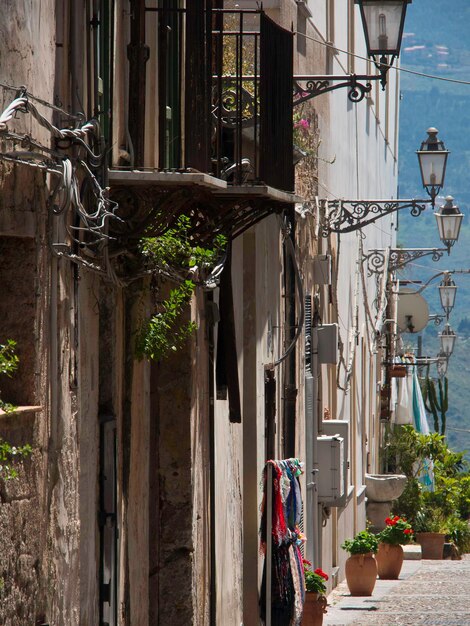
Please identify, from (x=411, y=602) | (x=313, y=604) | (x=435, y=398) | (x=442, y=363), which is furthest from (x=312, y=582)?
(x=435, y=398)

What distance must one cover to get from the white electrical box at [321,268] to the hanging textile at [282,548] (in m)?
4.43

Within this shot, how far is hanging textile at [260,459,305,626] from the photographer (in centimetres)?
1238

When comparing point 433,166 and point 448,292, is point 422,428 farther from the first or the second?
point 433,166

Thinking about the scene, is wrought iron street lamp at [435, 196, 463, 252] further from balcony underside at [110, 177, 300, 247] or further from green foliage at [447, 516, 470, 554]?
balcony underside at [110, 177, 300, 247]

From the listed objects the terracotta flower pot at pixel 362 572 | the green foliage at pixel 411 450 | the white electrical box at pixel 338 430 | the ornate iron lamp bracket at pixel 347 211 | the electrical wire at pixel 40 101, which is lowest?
the terracotta flower pot at pixel 362 572

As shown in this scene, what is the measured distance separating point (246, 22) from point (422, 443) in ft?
50.2

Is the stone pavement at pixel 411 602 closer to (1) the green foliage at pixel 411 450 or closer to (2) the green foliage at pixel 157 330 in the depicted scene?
(2) the green foliage at pixel 157 330

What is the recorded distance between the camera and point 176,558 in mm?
9570

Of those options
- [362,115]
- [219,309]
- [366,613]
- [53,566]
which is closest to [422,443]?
[362,115]

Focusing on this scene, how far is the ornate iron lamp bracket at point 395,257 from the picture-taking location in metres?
23.6

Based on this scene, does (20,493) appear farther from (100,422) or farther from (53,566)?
(100,422)

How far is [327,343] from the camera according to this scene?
56.3ft

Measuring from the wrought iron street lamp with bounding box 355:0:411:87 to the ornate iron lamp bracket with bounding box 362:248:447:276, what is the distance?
37.4 feet

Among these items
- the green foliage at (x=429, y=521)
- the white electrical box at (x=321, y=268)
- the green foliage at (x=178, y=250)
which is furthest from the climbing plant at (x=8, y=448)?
the green foliage at (x=429, y=521)
